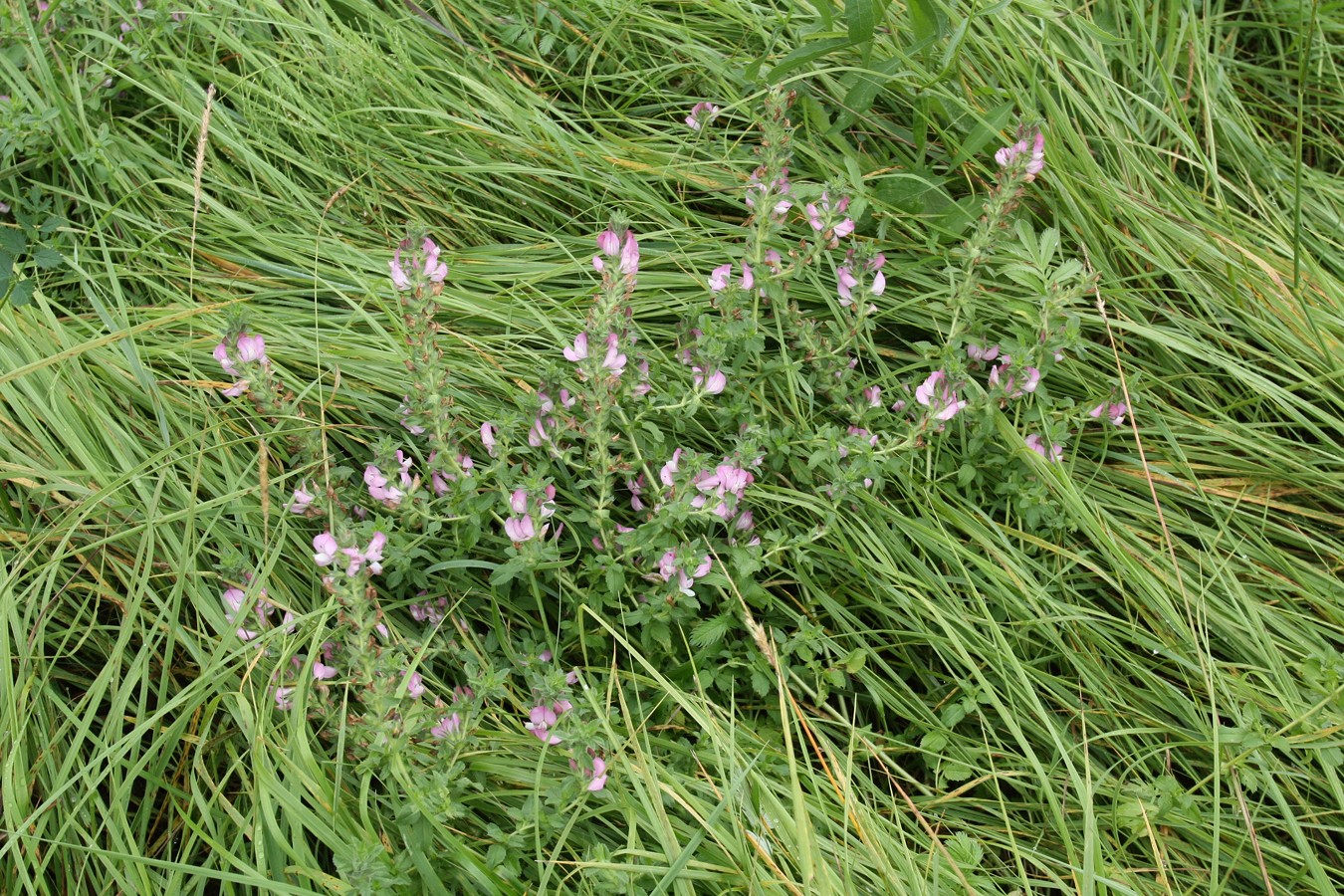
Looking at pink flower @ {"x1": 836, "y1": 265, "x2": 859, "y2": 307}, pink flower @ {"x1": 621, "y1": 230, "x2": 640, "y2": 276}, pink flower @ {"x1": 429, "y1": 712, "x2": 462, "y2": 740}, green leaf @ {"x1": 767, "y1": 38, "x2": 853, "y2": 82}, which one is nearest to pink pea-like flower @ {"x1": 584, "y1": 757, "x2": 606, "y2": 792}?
pink flower @ {"x1": 429, "y1": 712, "x2": 462, "y2": 740}

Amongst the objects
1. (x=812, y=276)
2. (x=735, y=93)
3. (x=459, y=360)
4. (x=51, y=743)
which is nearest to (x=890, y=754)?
(x=812, y=276)

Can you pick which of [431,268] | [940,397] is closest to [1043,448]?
[940,397]

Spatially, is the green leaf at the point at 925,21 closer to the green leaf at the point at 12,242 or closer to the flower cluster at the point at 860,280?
the flower cluster at the point at 860,280

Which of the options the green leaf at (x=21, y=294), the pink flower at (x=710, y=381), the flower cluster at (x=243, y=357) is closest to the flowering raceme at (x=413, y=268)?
the flower cluster at (x=243, y=357)

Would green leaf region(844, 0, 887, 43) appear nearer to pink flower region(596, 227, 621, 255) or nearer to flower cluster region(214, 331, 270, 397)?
pink flower region(596, 227, 621, 255)

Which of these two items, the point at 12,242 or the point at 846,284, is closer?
the point at 846,284

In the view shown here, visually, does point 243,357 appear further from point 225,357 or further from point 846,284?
point 846,284
